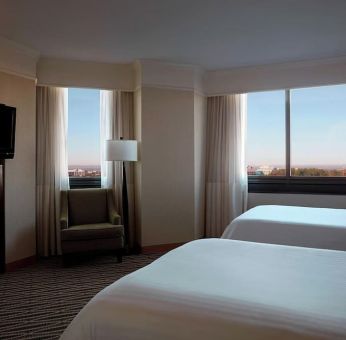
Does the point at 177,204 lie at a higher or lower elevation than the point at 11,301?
higher

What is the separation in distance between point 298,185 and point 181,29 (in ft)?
10.2

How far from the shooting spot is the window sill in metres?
5.29

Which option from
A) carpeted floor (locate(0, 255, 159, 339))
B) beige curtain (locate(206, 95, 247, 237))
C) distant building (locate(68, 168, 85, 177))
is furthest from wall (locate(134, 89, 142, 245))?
beige curtain (locate(206, 95, 247, 237))

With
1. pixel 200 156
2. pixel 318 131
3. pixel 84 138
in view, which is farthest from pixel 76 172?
pixel 318 131

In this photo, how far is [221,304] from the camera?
1.52m

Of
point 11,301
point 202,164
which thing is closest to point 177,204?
point 202,164

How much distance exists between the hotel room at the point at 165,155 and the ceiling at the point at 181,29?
25 mm

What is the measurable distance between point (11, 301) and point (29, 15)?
9.32 feet

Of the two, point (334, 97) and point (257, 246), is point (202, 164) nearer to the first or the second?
point (334, 97)

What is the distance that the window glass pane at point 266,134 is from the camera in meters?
5.67

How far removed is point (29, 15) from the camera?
3469 mm

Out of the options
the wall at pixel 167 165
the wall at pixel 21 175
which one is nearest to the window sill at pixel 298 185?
the wall at pixel 167 165

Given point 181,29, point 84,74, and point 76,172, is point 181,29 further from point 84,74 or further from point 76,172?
point 76,172

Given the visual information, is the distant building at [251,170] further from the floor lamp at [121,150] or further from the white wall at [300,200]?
the floor lamp at [121,150]
